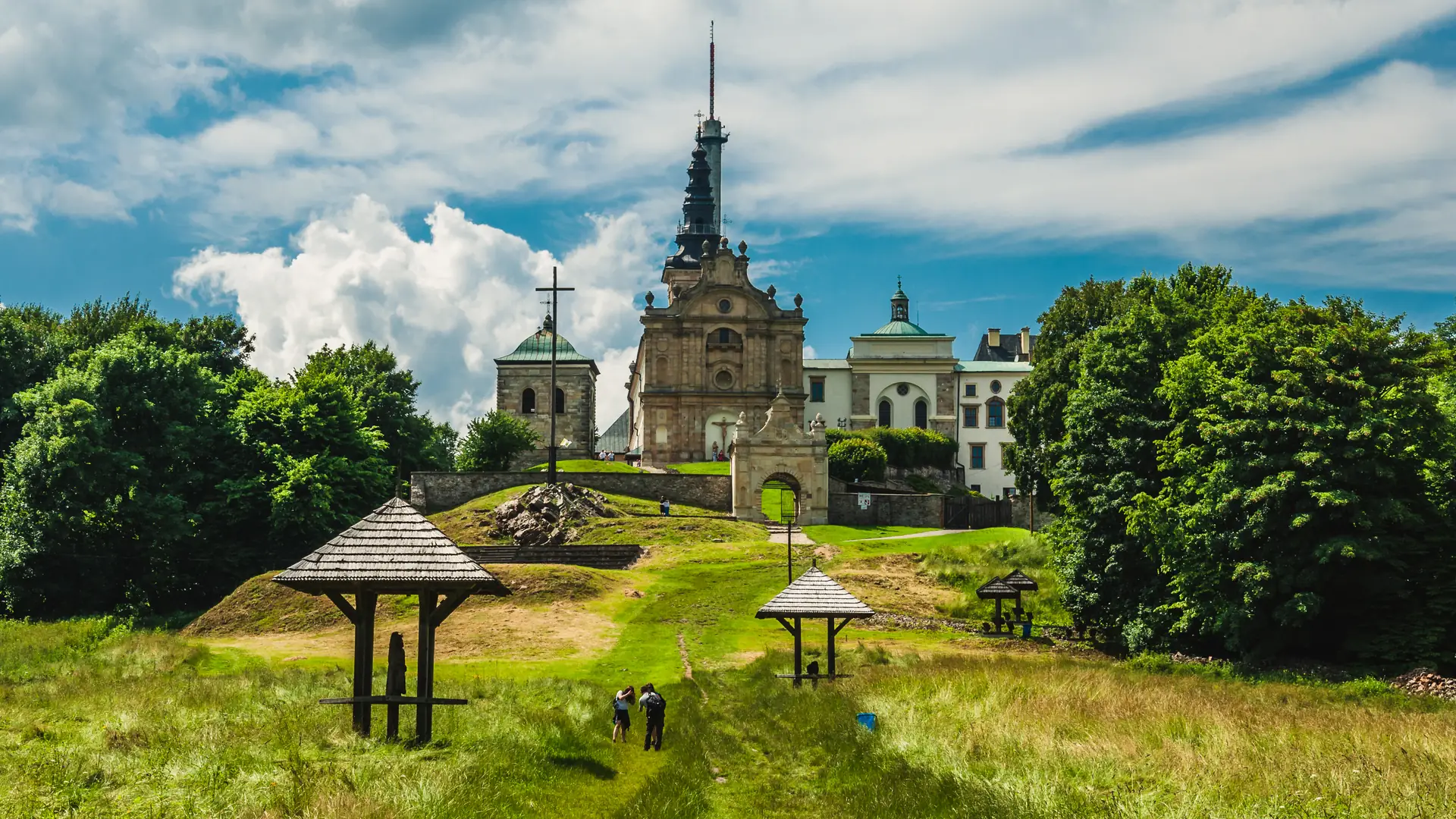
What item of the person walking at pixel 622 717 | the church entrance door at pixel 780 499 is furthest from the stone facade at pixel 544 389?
the person walking at pixel 622 717

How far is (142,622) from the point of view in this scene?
1642 inches

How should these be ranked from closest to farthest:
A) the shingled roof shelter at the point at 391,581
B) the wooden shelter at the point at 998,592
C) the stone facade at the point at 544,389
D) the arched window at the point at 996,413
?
the shingled roof shelter at the point at 391,581 → the wooden shelter at the point at 998,592 → the arched window at the point at 996,413 → the stone facade at the point at 544,389

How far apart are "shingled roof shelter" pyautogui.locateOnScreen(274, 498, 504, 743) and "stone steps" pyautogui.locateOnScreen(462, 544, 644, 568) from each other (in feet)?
100.0

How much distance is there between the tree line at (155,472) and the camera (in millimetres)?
43188

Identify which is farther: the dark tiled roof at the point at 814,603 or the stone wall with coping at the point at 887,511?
the stone wall with coping at the point at 887,511

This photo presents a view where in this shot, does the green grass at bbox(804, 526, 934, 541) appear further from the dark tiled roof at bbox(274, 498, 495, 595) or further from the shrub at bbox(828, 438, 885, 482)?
the dark tiled roof at bbox(274, 498, 495, 595)

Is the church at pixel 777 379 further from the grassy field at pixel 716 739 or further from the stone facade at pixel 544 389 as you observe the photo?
the grassy field at pixel 716 739

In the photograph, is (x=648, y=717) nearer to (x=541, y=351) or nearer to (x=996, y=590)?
(x=996, y=590)

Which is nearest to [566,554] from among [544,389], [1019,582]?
[1019,582]

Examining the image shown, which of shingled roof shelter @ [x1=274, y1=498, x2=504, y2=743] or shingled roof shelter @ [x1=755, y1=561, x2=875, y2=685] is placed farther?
shingled roof shelter @ [x1=755, y1=561, x2=875, y2=685]

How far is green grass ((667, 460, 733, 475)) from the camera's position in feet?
235

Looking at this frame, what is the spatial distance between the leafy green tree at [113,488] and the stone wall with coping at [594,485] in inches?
587

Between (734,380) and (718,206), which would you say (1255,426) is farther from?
(718,206)

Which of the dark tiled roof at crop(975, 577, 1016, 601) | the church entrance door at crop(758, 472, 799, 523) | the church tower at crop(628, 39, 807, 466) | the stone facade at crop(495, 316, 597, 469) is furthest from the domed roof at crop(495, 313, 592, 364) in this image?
Result: the dark tiled roof at crop(975, 577, 1016, 601)
